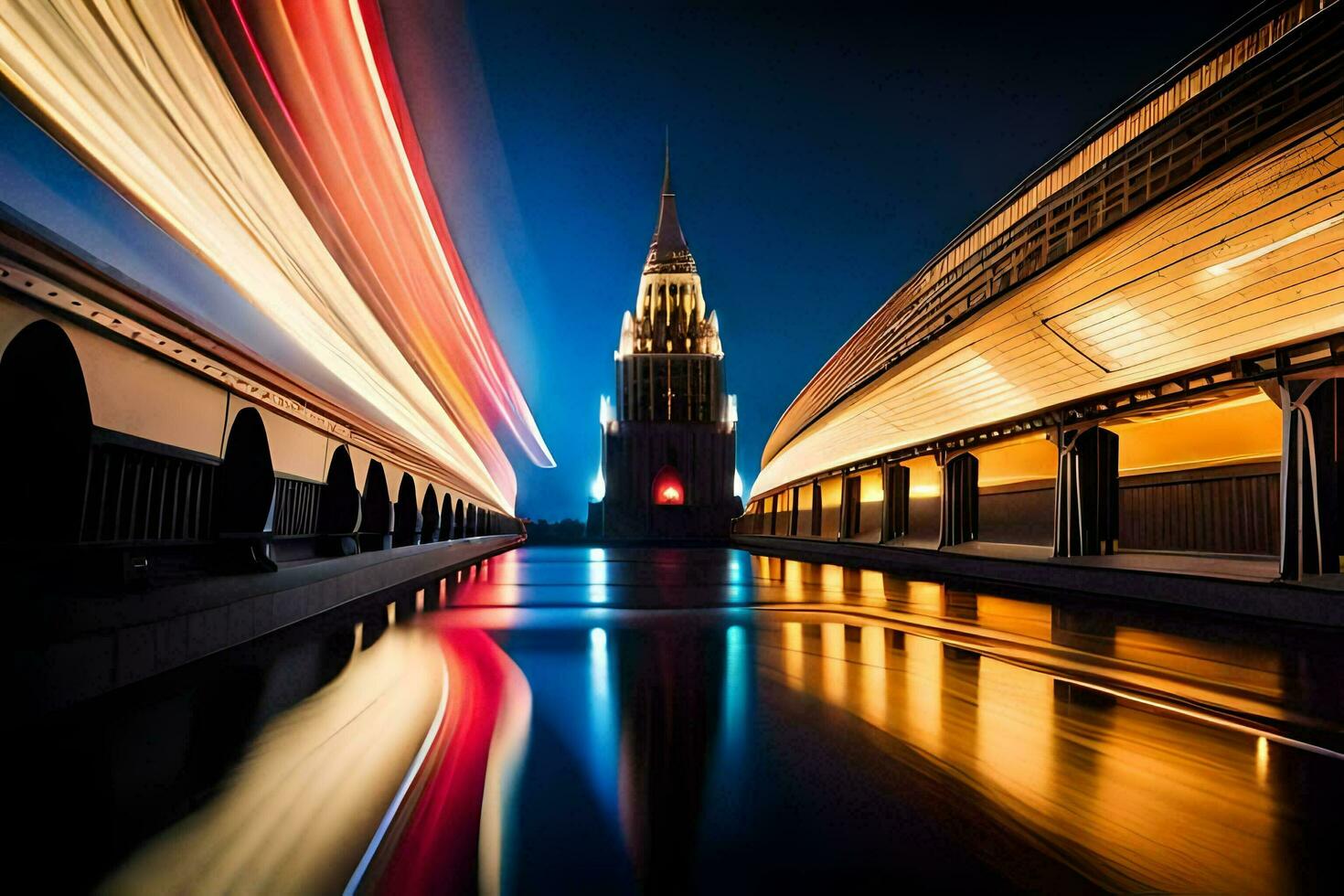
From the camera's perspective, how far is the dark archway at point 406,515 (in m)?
18.7

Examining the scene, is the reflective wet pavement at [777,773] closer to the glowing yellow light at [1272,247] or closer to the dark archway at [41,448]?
the dark archway at [41,448]

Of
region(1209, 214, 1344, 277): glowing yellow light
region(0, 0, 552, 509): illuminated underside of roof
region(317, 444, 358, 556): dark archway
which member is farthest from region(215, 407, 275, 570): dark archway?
region(1209, 214, 1344, 277): glowing yellow light

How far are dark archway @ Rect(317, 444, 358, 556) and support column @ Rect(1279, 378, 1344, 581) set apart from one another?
11226 millimetres

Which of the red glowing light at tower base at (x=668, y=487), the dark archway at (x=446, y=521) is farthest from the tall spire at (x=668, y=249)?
the dark archway at (x=446, y=521)

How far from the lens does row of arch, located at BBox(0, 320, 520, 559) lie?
17.8ft

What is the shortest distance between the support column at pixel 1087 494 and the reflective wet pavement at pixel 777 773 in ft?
32.4

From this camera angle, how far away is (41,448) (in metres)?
5.55

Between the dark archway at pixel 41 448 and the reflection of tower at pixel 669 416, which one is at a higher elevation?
the reflection of tower at pixel 669 416

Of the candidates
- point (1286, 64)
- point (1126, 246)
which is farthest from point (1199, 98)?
point (1126, 246)

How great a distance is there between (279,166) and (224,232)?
1.06 meters

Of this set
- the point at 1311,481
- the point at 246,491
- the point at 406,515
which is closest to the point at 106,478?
the point at 246,491

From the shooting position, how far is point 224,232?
6871mm

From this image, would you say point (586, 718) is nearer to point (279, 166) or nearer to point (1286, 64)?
point (279, 166)

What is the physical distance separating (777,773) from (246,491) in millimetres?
6660
